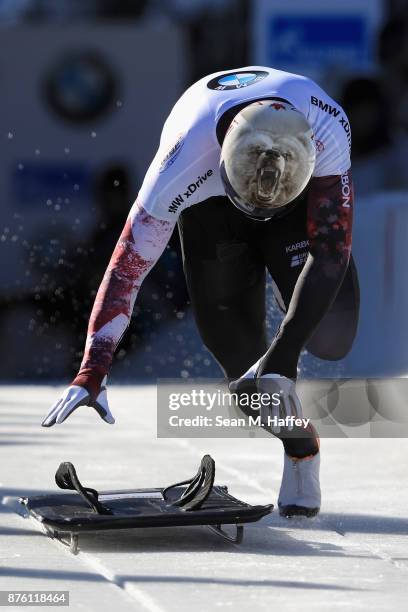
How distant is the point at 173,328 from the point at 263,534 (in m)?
A: 6.58

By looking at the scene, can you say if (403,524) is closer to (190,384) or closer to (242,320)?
(242,320)

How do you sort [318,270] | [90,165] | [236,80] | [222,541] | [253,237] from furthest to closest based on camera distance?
[90,165], [253,237], [236,80], [318,270], [222,541]

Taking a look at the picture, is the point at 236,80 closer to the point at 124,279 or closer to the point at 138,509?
the point at 124,279

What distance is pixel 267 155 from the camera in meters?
5.05

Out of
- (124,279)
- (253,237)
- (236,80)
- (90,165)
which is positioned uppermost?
(90,165)

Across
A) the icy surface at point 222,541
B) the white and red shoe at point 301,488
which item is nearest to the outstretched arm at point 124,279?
the icy surface at point 222,541

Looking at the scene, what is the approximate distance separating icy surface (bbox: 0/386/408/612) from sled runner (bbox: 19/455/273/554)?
78 millimetres

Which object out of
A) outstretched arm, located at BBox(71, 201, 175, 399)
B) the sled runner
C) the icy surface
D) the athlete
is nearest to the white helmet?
the athlete

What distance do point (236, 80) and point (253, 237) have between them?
0.56m

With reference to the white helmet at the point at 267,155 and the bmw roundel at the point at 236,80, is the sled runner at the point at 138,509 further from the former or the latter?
the bmw roundel at the point at 236,80

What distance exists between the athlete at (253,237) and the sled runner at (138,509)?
302 mm

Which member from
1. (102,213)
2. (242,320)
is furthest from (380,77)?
(242,320)

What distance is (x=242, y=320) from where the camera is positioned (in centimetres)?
579

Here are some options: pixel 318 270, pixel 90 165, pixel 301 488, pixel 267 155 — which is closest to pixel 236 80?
pixel 267 155
